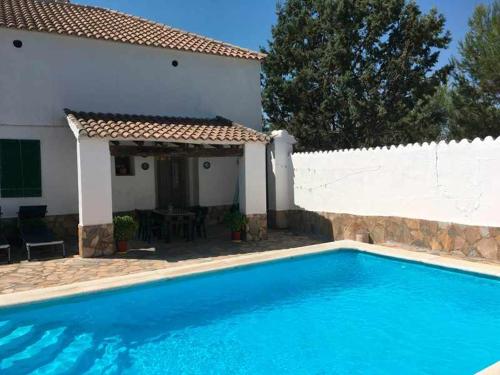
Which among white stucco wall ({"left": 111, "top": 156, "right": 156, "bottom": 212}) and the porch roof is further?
white stucco wall ({"left": 111, "top": 156, "right": 156, "bottom": 212})

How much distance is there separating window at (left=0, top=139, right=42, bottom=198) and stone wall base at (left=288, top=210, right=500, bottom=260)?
9200 mm

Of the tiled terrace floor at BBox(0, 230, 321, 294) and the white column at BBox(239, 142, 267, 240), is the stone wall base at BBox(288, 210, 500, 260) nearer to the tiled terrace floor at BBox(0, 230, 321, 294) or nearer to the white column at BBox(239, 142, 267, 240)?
the tiled terrace floor at BBox(0, 230, 321, 294)

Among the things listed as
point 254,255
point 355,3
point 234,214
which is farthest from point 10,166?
point 355,3

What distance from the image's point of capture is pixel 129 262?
10.9 m

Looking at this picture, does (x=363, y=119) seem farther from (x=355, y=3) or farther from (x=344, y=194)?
(x=344, y=194)

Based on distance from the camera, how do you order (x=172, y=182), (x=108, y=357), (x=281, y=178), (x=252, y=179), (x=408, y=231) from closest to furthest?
(x=108, y=357), (x=408, y=231), (x=252, y=179), (x=281, y=178), (x=172, y=182)

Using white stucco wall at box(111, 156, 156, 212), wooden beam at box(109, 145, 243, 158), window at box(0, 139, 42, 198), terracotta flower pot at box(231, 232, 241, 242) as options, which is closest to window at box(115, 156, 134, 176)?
white stucco wall at box(111, 156, 156, 212)

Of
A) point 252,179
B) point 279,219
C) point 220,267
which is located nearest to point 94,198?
point 220,267

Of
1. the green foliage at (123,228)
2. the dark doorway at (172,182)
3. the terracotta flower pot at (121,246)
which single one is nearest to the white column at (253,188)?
the green foliage at (123,228)

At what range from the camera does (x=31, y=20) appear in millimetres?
14633

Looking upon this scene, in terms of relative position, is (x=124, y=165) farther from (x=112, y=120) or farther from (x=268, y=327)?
(x=268, y=327)

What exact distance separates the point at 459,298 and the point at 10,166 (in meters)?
13.2

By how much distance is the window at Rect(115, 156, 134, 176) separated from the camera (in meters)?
16.2

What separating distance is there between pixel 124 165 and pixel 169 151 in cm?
343
